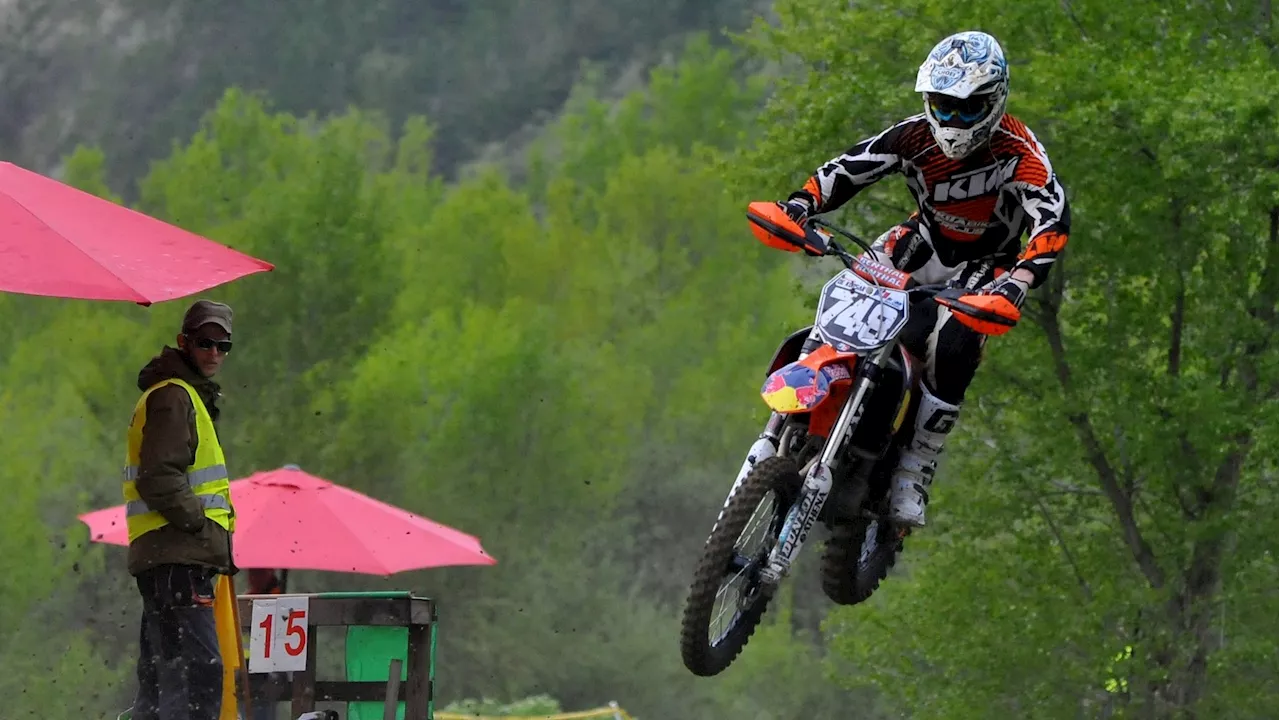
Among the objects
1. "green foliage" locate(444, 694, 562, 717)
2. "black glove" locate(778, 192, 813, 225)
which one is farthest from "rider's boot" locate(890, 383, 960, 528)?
"green foliage" locate(444, 694, 562, 717)

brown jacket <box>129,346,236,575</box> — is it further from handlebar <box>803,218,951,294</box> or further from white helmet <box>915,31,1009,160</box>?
white helmet <box>915,31,1009,160</box>

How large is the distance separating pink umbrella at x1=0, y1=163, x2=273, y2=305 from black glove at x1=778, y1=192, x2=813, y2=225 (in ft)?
6.17

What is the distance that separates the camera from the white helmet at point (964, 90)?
6.83m

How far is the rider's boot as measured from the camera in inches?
290

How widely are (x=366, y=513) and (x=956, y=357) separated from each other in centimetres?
554

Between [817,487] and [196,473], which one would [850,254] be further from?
[196,473]

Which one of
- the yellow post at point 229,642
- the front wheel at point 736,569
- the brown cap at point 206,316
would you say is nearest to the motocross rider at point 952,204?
the front wheel at point 736,569

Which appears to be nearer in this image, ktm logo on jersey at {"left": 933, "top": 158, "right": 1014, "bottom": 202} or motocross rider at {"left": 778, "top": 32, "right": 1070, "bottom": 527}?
motocross rider at {"left": 778, "top": 32, "right": 1070, "bottom": 527}

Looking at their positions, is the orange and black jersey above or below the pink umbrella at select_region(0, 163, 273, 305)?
above

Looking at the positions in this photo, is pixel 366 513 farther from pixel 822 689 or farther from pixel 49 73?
pixel 49 73

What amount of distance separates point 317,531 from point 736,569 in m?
5.43

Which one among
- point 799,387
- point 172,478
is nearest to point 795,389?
point 799,387

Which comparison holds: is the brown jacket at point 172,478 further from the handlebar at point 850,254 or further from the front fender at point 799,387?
the handlebar at point 850,254

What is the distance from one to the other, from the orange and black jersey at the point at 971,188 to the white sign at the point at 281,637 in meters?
2.55
